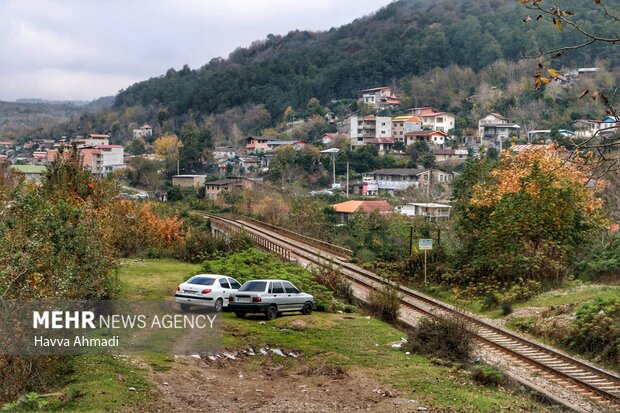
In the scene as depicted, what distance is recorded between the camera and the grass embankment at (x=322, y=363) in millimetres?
11797

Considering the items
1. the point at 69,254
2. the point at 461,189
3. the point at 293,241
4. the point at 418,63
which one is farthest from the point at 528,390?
the point at 418,63

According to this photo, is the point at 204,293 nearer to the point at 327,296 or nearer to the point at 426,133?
the point at 327,296

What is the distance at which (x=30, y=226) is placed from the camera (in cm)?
1634

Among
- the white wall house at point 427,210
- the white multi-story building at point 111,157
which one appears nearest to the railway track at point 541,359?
the white wall house at point 427,210

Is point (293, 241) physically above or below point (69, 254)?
below

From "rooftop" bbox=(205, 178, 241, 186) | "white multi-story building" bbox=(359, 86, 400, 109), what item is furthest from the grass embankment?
"white multi-story building" bbox=(359, 86, 400, 109)

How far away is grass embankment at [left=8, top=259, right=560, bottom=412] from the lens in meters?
11.8

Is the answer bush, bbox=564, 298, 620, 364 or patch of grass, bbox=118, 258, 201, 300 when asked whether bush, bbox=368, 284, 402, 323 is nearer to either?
bush, bbox=564, 298, 620, 364

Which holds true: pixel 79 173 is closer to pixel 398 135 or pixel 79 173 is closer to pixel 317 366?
pixel 317 366

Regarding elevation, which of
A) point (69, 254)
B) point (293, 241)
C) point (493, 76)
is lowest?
point (293, 241)

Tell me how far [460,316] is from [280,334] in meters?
4.58

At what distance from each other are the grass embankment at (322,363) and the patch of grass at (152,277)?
553 millimetres

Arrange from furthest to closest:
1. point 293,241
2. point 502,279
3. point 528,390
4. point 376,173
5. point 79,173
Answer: point 376,173, point 293,241, point 79,173, point 502,279, point 528,390

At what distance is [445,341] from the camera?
1706cm
